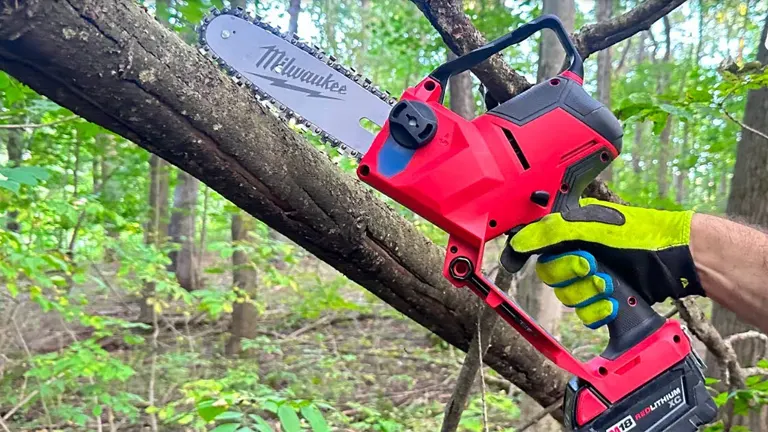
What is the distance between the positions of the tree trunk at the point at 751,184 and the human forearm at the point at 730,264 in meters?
2.18

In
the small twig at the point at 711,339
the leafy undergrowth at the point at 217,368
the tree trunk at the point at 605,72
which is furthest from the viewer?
the tree trunk at the point at 605,72

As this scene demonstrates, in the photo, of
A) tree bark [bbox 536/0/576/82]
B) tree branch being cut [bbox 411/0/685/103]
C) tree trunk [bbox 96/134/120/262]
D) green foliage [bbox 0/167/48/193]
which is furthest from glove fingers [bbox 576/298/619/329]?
tree trunk [bbox 96/134/120/262]

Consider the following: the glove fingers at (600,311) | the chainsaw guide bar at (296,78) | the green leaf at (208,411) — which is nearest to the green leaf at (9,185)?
the chainsaw guide bar at (296,78)

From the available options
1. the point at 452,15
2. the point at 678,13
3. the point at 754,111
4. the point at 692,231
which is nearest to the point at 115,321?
the point at 452,15

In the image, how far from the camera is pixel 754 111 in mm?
3145

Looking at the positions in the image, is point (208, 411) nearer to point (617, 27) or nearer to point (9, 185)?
point (9, 185)

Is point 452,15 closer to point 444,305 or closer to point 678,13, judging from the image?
point 444,305

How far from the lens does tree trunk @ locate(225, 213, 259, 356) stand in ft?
17.3

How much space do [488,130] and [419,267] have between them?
0.49 m

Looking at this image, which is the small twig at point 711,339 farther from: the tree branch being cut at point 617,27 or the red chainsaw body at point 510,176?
the tree branch being cut at point 617,27

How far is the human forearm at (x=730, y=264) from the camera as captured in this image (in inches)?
45.4

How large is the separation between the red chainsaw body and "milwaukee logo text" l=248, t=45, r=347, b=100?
299 mm

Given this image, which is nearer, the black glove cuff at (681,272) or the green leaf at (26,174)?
the black glove cuff at (681,272)

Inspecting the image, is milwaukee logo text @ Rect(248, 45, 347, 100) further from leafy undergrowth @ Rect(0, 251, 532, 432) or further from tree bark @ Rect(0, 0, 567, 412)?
leafy undergrowth @ Rect(0, 251, 532, 432)
